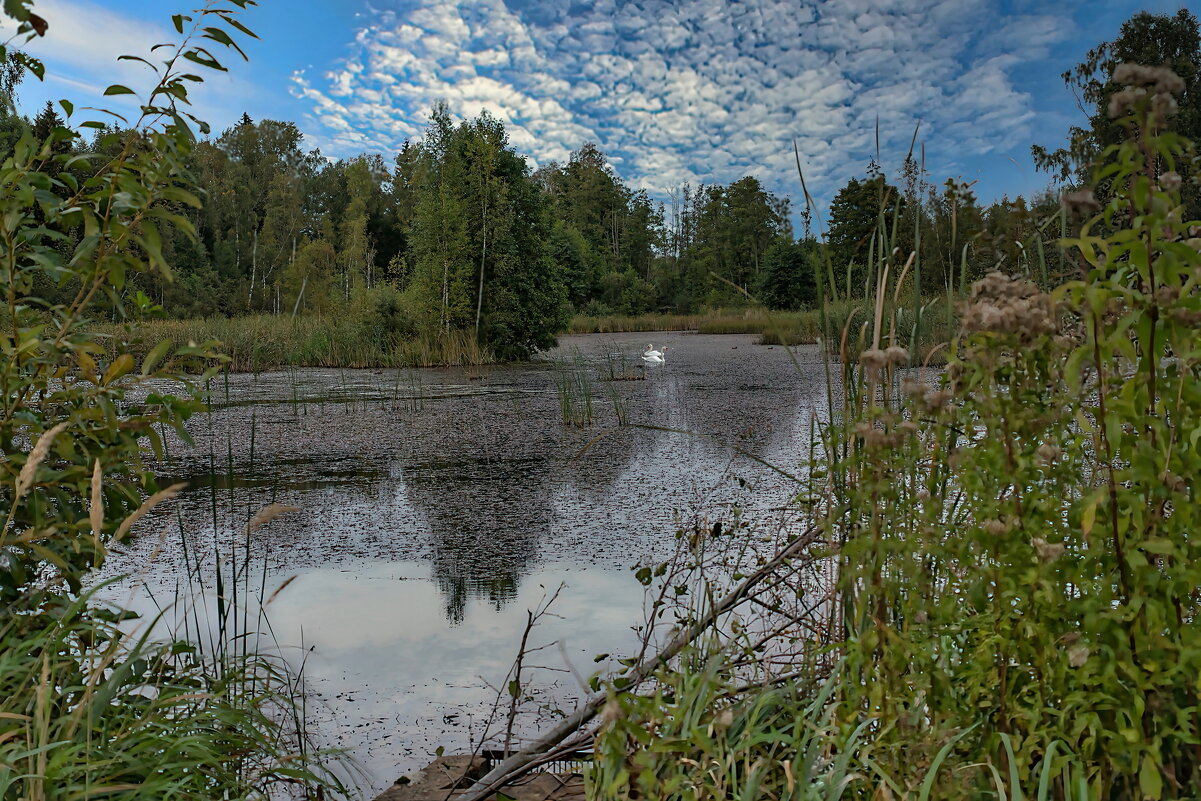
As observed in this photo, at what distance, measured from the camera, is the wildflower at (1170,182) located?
1015 mm

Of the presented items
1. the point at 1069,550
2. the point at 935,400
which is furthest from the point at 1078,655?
the point at 935,400

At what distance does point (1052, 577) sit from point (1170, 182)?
1.63ft

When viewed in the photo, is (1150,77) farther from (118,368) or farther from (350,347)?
(350,347)

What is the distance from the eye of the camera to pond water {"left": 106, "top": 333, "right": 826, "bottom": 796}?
75.5 inches

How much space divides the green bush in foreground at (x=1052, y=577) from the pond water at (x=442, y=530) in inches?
27.5

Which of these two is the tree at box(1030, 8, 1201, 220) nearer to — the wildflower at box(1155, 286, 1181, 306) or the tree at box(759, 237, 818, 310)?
the tree at box(759, 237, 818, 310)

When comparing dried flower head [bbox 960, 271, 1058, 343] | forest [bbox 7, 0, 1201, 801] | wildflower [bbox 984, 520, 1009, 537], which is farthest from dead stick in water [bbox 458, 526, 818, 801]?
dried flower head [bbox 960, 271, 1058, 343]

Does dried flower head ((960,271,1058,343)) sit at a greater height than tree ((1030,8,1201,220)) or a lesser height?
lesser

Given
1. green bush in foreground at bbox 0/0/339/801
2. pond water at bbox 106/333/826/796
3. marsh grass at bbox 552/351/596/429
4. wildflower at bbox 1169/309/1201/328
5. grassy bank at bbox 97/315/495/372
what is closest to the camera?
wildflower at bbox 1169/309/1201/328

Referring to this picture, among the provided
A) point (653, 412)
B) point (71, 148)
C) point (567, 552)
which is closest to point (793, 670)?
point (567, 552)

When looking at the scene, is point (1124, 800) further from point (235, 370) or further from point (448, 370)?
point (235, 370)

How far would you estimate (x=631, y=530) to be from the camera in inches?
121

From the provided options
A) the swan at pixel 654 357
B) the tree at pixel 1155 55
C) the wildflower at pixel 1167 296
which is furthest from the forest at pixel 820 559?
the tree at pixel 1155 55

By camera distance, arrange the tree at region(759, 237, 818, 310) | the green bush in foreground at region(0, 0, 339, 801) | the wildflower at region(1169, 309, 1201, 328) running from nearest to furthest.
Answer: the wildflower at region(1169, 309, 1201, 328) → the green bush in foreground at region(0, 0, 339, 801) → the tree at region(759, 237, 818, 310)
